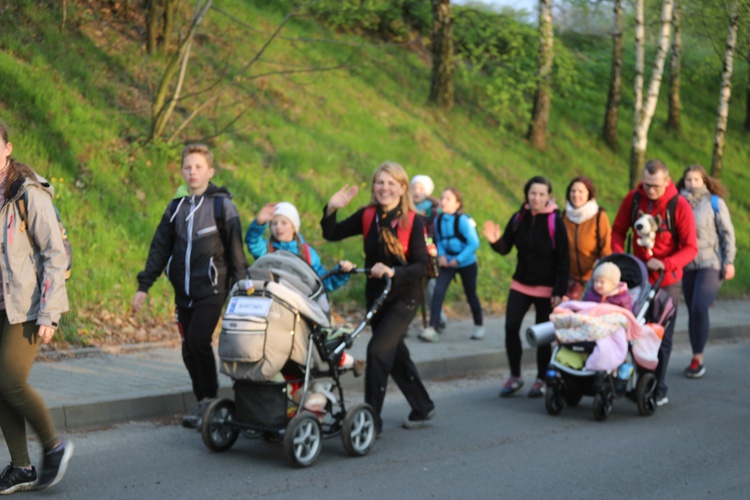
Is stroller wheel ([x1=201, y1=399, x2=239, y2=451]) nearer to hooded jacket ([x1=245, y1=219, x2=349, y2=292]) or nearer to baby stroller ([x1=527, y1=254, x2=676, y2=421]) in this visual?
hooded jacket ([x1=245, y1=219, x2=349, y2=292])

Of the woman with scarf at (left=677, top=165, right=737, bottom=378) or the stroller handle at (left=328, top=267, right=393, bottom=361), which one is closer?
the stroller handle at (left=328, top=267, right=393, bottom=361)

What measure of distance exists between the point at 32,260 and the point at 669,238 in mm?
5957

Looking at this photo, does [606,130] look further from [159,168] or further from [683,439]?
[683,439]

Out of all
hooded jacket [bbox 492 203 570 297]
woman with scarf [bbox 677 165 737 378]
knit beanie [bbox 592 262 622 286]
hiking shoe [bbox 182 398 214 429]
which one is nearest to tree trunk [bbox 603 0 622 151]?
woman with scarf [bbox 677 165 737 378]

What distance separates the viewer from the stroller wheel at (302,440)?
6223 millimetres

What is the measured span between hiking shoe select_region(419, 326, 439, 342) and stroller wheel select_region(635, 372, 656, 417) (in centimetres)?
364

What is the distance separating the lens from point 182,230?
719 centimetres

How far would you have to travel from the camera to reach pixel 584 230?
9297mm

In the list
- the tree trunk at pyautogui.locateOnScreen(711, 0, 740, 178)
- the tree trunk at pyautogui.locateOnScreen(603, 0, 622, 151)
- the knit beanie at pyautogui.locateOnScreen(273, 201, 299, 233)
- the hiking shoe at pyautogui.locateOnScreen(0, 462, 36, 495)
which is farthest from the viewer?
the tree trunk at pyautogui.locateOnScreen(603, 0, 622, 151)

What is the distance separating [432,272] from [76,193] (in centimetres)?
587

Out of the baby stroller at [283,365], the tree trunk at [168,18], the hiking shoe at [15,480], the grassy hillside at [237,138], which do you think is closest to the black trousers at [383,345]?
the baby stroller at [283,365]

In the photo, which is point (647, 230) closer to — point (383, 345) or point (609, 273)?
point (609, 273)

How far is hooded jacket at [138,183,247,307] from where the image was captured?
7.17 m

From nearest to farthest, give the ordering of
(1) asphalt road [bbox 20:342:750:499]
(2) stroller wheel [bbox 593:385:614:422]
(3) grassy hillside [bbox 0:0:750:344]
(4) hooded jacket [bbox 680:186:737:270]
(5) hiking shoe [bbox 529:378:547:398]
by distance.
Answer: (1) asphalt road [bbox 20:342:750:499] < (2) stroller wheel [bbox 593:385:614:422] < (5) hiking shoe [bbox 529:378:547:398] < (4) hooded jacket [bbox 680:186:737:270] < (3) grassy hillside [bbox 0:0:750:344]
